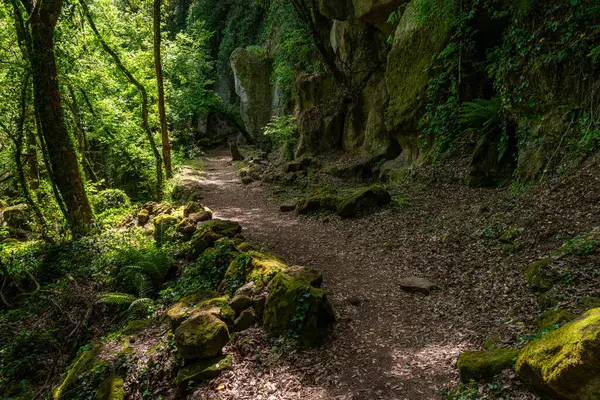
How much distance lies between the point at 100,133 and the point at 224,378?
14573 mm

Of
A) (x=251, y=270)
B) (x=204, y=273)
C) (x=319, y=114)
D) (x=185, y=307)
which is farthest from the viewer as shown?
(x=319, y=114)

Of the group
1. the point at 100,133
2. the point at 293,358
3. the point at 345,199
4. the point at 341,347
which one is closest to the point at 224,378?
the point at 293,358

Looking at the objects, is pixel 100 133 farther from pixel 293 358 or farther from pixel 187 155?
pixel 293 358

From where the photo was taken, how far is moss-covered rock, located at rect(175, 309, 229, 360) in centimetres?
414

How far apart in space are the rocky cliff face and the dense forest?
64 mm

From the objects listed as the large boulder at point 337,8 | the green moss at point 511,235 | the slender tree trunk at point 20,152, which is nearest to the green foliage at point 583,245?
the green moss at point 511,235

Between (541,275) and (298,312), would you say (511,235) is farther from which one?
(298,312)

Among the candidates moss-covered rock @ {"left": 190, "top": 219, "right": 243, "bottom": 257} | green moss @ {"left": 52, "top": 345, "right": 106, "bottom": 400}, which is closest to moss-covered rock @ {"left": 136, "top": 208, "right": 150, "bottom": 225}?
moss-covered rock @ {"left": 190, "top": 219, "right": 243, "bottom": 257}

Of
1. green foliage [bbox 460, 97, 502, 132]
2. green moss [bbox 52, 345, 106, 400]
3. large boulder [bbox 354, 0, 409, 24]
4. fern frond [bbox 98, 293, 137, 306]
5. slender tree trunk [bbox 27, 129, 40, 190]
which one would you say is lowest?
green moss [bbox 52, 345, 106, 400]

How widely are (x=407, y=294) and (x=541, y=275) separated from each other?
5.90 feet

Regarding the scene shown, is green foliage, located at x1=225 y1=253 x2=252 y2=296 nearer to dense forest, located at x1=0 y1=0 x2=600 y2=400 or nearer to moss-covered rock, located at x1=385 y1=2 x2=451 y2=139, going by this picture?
dense forest, located at x1=0 y1=0 x2=600 y2=400

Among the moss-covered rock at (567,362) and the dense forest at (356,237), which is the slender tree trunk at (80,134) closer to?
the dense forest at (356,237)

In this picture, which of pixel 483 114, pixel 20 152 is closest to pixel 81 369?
pixel 20 152

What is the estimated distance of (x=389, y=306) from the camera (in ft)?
16.5
